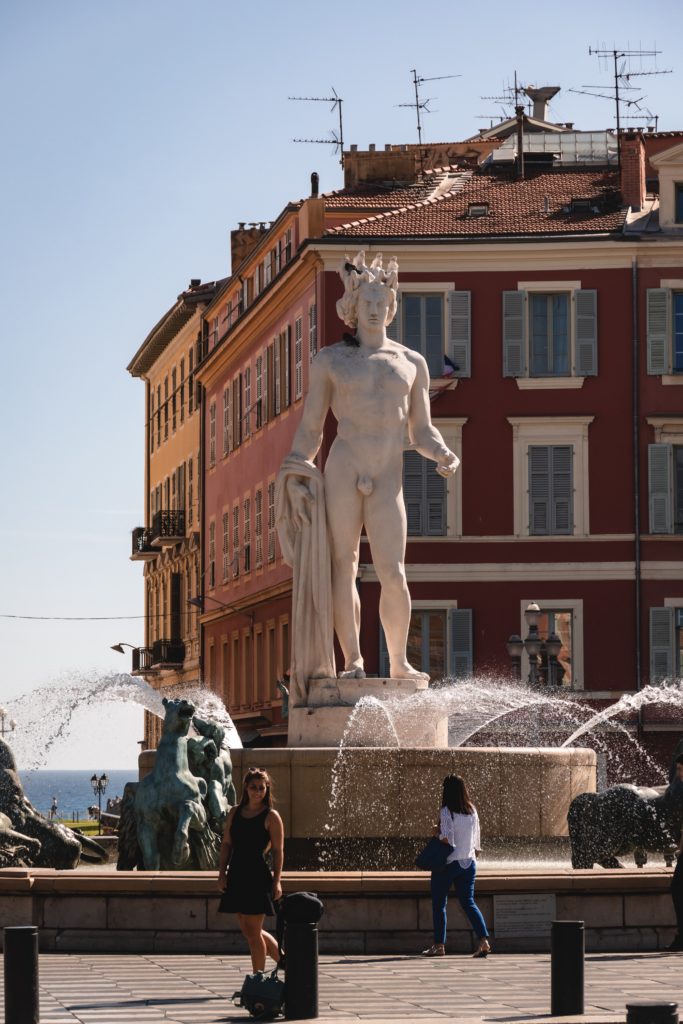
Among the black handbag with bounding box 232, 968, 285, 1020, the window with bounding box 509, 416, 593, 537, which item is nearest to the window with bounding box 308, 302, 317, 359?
the window with bounding box 509, 416, 593, 537

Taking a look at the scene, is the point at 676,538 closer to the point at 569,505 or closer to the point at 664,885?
A: the point at 569,505

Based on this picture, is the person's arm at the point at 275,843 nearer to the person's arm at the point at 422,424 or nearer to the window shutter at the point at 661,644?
the person's arm at the point at 422,424

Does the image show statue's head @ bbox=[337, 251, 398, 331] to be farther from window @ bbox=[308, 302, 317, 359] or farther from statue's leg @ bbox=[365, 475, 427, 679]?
window @ bbox=[308, 302, 317, 359]

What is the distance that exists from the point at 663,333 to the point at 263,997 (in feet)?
124

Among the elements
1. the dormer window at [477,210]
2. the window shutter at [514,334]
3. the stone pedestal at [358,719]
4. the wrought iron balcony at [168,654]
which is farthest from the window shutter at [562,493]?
the stone pedestal at [358,719]

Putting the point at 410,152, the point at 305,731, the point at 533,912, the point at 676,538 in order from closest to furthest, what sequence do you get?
the point at 533,912 < the point at 305,731 < the point at 676,538 < the point at 410,152

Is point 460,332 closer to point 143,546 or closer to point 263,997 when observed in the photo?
point 143,546

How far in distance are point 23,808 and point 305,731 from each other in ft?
7.58

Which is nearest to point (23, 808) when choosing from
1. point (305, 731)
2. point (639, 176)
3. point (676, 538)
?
point (305, 731)

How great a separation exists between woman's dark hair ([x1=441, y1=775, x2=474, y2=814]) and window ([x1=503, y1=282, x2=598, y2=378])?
111 ft

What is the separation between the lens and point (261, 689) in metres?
57.1

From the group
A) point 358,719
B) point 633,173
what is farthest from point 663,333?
point 358,719

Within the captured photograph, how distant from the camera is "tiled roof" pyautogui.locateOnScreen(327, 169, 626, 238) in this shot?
49594mm

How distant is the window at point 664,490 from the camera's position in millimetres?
48406
